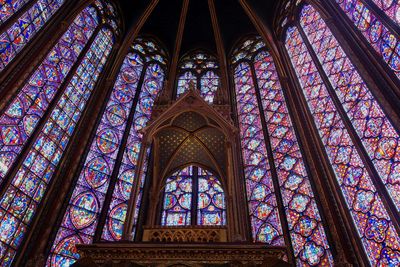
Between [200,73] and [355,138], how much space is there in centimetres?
706

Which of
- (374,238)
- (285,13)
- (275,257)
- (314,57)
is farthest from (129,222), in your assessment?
(285,13)

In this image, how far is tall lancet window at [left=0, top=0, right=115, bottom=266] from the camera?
6.68 meters

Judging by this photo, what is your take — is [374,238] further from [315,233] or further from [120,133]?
[120,133]

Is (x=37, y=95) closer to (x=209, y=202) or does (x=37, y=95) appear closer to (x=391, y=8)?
(x=209, y=202)

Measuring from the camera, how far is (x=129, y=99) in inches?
442

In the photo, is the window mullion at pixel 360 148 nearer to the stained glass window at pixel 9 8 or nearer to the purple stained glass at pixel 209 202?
the purple stained glass at pixel 209 202

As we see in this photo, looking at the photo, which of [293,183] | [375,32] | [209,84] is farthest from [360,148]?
[209,84]

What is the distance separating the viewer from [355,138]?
7.35m

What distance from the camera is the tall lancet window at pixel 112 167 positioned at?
7.73 m

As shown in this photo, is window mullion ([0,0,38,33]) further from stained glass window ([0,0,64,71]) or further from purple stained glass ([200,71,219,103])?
purple stained glass ([200,71,219,103])

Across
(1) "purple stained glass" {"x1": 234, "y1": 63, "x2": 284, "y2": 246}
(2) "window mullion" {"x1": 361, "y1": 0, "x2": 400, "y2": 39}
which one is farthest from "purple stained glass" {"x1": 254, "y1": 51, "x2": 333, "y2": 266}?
(2) "window mullion" {"x1": 361, "y1": 0, "x2": 400, "y2": 39}

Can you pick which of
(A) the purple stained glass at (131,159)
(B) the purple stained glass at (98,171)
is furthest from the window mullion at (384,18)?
(B) the purple stained glass at (98,171)

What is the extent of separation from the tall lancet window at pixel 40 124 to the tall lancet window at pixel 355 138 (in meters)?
5.86

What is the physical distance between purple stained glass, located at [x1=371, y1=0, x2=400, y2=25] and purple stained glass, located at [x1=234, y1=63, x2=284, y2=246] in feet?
13.8
